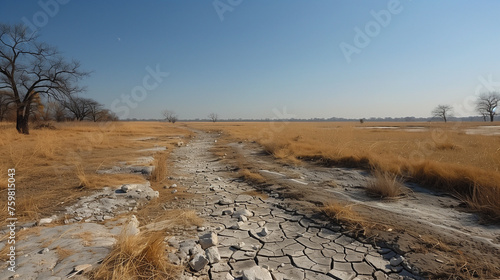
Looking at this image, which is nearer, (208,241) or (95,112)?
(208,241)

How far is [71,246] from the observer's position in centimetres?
248

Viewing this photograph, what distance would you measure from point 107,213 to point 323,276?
3.36 m

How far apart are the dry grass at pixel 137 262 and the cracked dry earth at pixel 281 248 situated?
0.74 ft

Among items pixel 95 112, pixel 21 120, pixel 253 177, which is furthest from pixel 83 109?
pixel 253 177

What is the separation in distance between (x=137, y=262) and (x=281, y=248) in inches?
61.7

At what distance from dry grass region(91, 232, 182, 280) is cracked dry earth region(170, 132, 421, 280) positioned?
8.8 inches

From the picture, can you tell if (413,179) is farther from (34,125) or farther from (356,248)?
(34,125)

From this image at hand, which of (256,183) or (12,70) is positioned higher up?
(12,70)

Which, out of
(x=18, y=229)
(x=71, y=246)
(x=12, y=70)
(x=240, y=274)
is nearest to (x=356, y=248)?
(x=240, y=274)

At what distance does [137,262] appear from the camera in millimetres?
2094

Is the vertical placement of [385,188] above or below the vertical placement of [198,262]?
above

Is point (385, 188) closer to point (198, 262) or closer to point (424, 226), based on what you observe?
point (424, 226)

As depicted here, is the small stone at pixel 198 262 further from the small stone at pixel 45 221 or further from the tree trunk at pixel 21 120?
the tree trunk at pixel 21 120

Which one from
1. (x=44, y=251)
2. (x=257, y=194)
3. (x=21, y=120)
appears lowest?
(x=257, y=194)
